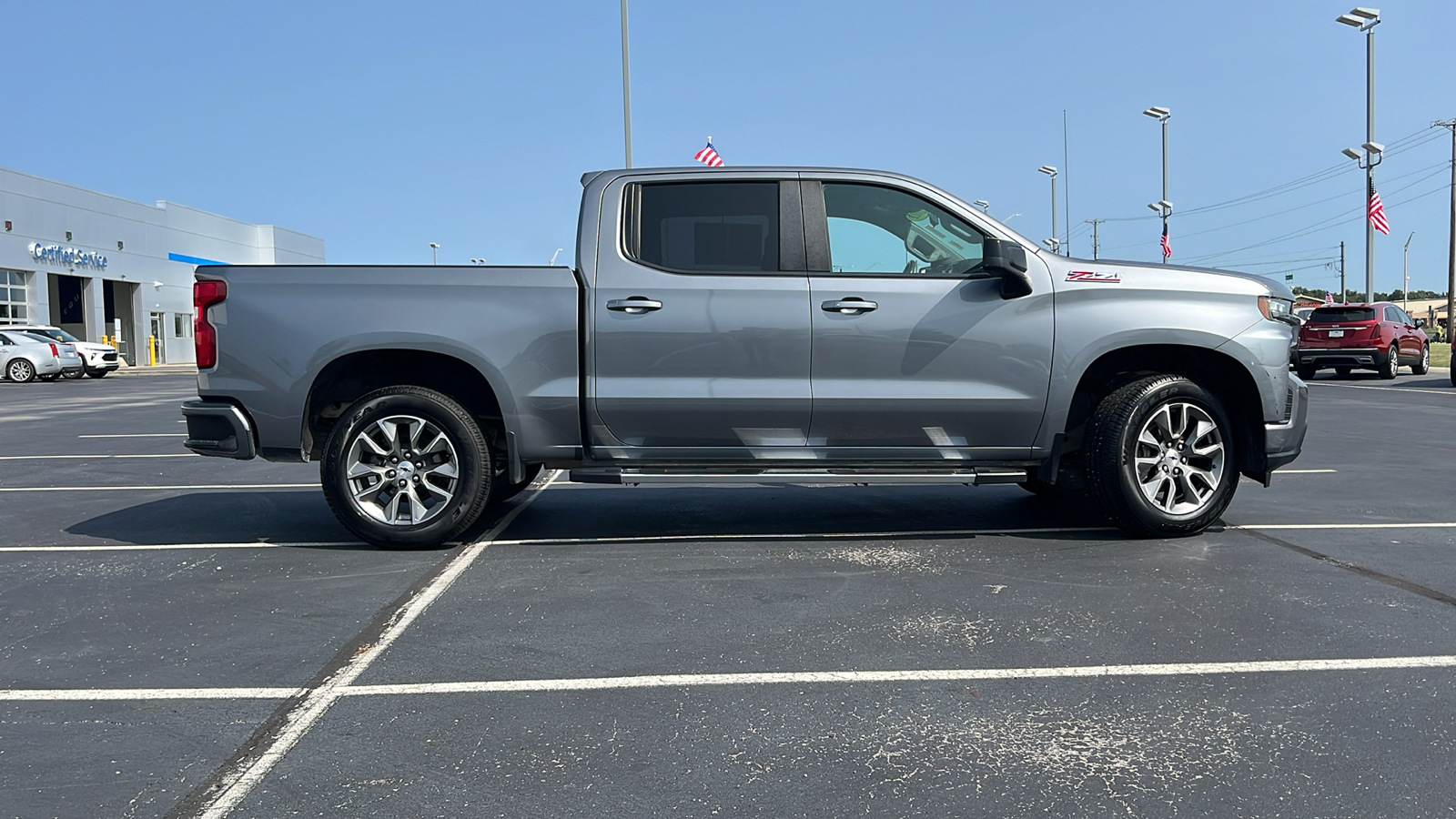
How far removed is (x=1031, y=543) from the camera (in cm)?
612

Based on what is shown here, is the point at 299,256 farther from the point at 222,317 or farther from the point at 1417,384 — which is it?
the point at 222,317

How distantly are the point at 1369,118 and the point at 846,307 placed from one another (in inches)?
1230

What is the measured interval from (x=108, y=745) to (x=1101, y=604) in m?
3.77

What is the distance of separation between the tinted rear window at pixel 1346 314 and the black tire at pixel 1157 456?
2090cm

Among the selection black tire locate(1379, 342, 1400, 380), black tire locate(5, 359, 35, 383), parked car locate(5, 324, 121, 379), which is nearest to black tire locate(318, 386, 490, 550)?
black tire locate(1379, 342, 1400, 380)

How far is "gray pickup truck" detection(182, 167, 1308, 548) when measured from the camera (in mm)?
5859

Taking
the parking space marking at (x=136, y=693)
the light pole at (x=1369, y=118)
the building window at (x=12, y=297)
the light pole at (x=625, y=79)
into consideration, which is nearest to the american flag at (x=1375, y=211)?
the light pole at (x=1369, y=118)

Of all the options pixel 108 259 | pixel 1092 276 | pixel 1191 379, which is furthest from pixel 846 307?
pixel 108 259

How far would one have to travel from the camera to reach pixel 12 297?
143 ft

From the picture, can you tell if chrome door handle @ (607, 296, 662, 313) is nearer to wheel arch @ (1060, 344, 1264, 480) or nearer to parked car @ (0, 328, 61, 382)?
wheel arch @ (1060, 344, 1264, 480)

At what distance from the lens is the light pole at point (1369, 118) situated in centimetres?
2928

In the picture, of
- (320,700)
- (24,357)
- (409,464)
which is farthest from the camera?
(24,357)

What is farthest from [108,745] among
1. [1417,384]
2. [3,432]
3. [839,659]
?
[1417,384]

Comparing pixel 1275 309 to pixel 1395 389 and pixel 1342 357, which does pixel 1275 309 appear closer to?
pixel 1395 389
